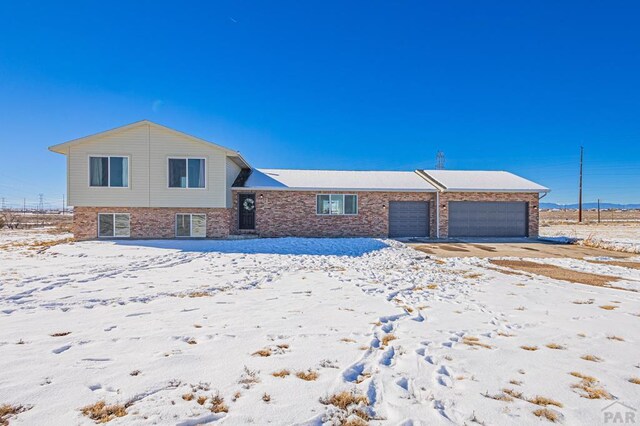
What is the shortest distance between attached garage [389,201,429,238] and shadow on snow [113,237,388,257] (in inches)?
126

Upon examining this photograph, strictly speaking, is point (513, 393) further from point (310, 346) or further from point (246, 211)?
point (246, 211)

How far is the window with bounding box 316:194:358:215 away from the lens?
16984 mm

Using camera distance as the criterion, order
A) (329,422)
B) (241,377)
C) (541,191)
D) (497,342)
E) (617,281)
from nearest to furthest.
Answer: (329,422), (241,377), (497,342), (617,281), (541,191)

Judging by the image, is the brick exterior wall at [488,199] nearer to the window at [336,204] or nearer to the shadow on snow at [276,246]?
the window at [336,204]

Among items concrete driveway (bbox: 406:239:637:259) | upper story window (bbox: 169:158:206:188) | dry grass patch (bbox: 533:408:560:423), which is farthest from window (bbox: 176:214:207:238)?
dry grass patch (bbox: 533:408:560:423)

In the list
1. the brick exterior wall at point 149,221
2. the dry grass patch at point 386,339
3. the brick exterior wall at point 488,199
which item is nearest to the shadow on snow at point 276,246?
the brick exterior wall at point 149,221

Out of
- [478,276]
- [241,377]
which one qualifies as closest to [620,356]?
[241,377]

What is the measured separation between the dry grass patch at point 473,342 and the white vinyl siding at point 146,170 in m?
12.7

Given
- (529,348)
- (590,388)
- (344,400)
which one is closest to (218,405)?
(344,400)

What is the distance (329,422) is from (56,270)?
8440 millimetres

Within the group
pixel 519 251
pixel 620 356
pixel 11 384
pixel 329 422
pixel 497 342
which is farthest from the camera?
pixel 519 251

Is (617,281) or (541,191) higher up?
(541,191)

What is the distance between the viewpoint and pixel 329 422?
2.37m

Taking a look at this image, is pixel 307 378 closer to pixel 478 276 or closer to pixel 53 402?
pixel 53 402
